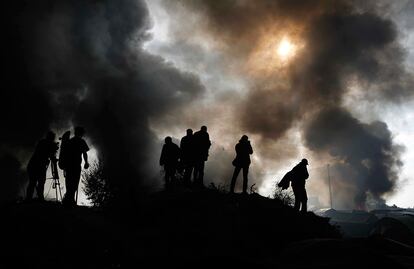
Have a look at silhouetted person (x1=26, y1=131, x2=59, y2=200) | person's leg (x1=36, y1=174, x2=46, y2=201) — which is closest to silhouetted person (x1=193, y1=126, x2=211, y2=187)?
silhouetted person (x1=26, y1=131, x2=59, y2=200)

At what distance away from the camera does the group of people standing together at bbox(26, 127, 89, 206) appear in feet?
31.3

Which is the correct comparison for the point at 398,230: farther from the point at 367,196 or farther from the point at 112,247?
the point at 367,196

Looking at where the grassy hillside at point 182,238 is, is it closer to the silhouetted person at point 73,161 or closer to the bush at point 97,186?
the silhouetted person at point 73,161

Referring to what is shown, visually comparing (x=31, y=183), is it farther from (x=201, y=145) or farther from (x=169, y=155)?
(x=201, y=145)

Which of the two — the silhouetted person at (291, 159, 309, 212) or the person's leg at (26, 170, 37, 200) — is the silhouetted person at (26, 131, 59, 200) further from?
the silhouetted person at (291, 159, 309, 212)

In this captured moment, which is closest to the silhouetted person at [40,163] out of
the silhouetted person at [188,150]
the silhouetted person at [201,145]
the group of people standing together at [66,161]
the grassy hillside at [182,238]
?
the group of people standing together at [66,161]

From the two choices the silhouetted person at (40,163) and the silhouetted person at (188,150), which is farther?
the silhouetted person at (188,150)

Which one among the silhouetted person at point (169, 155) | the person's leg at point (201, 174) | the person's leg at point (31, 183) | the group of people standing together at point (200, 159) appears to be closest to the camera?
the person's leg at point (31, 183)

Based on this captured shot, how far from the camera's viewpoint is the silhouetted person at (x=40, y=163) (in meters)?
10.4

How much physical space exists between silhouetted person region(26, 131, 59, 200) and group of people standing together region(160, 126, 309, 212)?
4.31 metres

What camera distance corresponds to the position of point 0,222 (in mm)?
8250

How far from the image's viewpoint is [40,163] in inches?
411

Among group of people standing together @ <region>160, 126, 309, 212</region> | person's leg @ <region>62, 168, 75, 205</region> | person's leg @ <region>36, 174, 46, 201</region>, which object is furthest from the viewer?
group of people standing together @ <region>160, 126, 309, 212</region>

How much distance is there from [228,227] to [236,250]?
1.32 m
